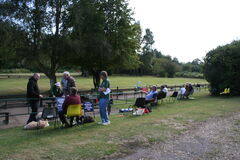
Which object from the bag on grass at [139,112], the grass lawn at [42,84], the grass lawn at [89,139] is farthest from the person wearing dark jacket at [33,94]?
the grass lawn at [42,84]

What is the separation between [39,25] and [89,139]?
42.7 feet

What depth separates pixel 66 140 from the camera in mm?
5906

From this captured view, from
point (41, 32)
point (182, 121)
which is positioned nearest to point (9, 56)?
point (41, 32)

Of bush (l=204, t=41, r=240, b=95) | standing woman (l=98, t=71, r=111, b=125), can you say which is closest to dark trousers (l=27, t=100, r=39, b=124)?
standing woman (l=98, t=71, r=111, b=125)

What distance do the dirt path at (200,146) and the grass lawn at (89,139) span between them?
14.2 inches

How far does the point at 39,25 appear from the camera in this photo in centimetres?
1650

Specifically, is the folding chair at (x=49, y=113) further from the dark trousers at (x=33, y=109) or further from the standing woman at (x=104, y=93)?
the standing woman at (x=104, y=93)

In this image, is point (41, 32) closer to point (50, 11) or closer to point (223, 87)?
point (50, 11)

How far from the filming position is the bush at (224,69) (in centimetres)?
1830

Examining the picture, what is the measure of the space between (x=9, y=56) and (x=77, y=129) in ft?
43.7

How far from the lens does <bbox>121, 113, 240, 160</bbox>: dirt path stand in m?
4.94

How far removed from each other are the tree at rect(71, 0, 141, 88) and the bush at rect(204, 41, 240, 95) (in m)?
7.33

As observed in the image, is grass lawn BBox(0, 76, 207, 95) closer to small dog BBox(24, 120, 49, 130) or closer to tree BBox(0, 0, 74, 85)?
tree BBox(0, 0, 74, 85)

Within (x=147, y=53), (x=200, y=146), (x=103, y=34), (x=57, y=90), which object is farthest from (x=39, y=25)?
(x=147, y=53)
